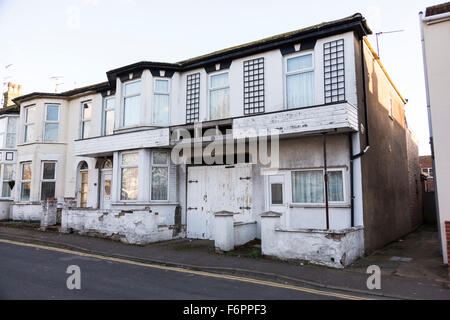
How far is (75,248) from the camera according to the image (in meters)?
10.5

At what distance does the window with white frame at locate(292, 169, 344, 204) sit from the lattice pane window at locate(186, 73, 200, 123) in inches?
180

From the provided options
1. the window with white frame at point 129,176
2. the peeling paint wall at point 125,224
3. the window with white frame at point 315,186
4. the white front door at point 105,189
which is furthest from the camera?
the white front door at point 105,189

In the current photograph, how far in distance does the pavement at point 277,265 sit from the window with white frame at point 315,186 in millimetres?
1985

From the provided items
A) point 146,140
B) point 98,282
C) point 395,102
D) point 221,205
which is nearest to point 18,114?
point 146,140

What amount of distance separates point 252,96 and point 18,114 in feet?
47.8

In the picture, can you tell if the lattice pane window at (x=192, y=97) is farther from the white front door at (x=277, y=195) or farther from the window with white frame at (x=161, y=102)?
the white front door at (x=277, y=195)

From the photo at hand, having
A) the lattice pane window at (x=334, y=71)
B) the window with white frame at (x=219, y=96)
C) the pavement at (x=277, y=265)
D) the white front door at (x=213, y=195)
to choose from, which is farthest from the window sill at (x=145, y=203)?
the lattice pane window at (x=334, y=71)

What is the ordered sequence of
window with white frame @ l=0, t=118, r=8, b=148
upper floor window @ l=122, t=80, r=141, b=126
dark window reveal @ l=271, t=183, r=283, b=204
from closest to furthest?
1. dark window reveal @ l=271, t=183, r=283, b=204
2. upper floor window @ l=122, t=80, r=141, b=126
3. window with white frame @ l=0, t=118, r=8, b=148

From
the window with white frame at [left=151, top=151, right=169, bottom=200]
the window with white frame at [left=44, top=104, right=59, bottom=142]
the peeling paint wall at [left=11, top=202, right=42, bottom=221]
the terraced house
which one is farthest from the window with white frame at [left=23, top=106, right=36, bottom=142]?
the window with white frame at [left=151, top=151, right=169, bottom=200]

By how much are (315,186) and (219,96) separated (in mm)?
4915

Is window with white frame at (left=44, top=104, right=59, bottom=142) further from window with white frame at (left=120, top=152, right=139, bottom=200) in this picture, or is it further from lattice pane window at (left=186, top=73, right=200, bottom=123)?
lattice pane window at (left=186, top=73, right=200, bottom=123)

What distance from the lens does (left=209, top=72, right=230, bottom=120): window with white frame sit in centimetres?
1266

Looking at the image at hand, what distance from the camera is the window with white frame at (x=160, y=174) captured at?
514 inches

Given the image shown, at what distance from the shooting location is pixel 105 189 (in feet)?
51.0
